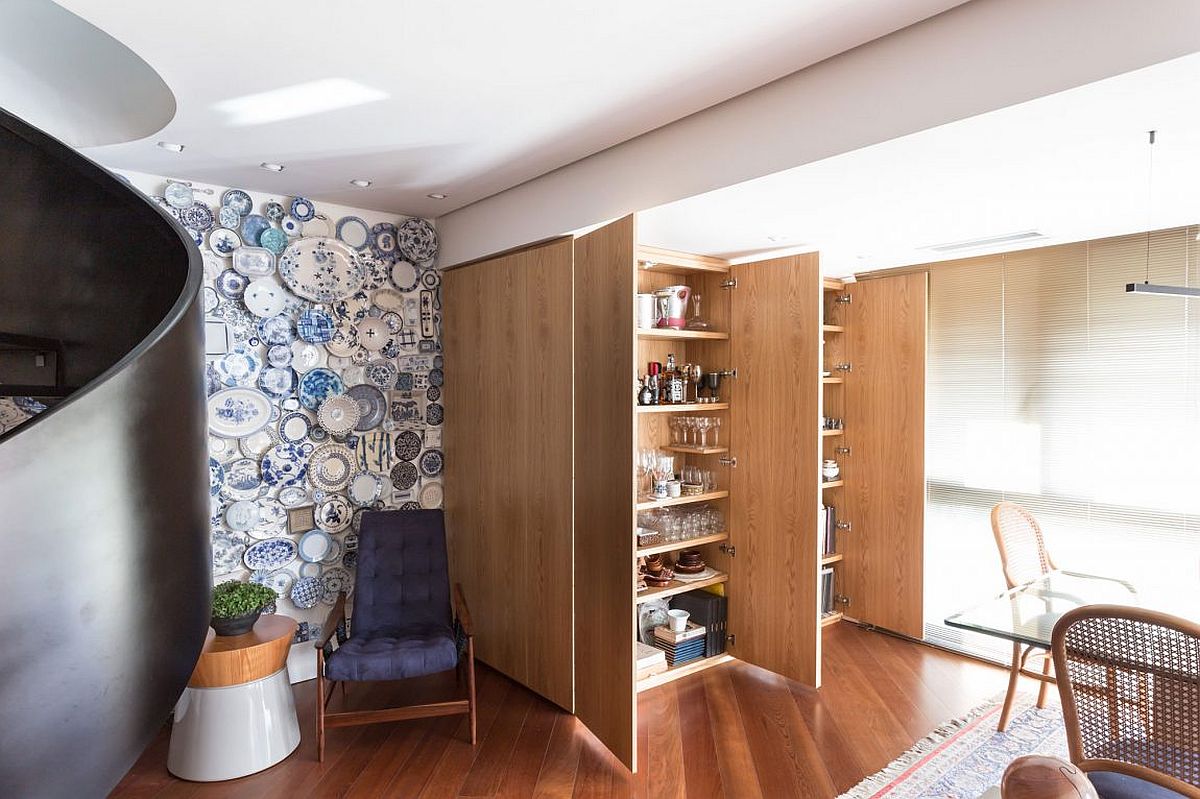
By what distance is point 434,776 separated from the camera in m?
2.70

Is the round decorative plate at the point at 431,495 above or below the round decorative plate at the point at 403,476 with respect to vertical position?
below

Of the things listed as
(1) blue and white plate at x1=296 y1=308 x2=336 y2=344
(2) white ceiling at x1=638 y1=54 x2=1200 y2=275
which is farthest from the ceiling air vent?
(1) blue and white plate at x1=296 y1=308 x2=336 y2=344

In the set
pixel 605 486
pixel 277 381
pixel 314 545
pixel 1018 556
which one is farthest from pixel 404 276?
pixel 1018 556

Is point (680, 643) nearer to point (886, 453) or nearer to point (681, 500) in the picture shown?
point (681, 500)

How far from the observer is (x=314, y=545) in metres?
3.57

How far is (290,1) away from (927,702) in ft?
12.4

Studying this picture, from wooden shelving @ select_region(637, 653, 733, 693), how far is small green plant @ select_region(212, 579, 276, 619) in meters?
1.82

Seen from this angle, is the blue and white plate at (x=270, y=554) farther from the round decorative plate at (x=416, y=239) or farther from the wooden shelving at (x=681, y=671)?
the wooden shelving at (x=681, y=671)

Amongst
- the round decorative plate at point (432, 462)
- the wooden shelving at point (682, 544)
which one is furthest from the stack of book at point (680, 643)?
the round decorative plate at point (432, 462)

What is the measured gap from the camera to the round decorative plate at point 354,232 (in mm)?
3662

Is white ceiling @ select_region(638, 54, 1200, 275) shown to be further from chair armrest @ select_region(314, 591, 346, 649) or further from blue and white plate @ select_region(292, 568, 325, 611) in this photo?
blue and white plate @ select_region(292, 568, 325, 611)

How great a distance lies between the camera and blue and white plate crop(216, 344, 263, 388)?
3309 mm

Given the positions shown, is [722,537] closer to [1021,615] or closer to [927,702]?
[927,702]

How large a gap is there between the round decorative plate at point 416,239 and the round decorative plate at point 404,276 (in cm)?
5
